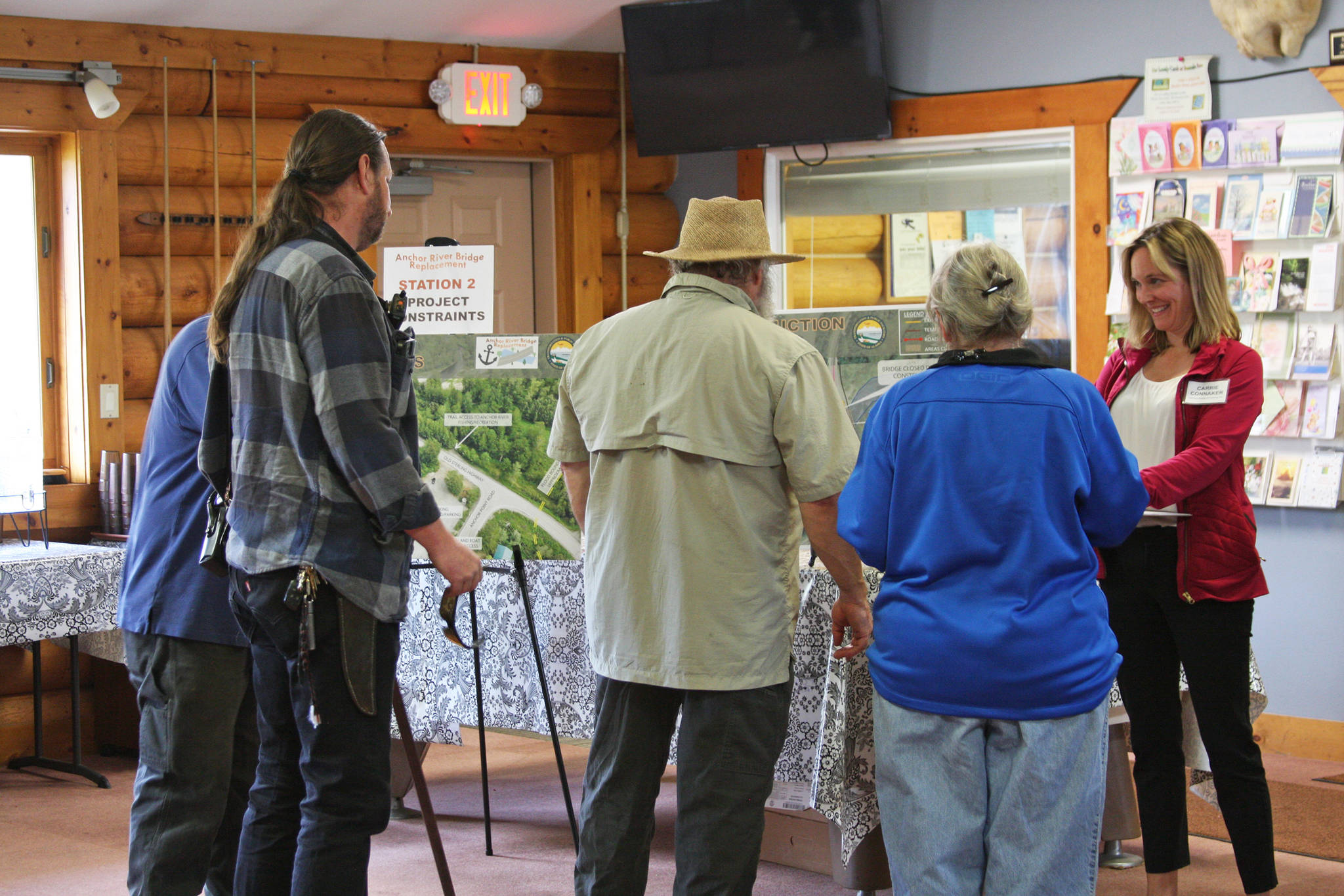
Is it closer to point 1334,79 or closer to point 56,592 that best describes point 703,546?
point 56,592

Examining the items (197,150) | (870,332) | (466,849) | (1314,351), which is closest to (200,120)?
(197,150)

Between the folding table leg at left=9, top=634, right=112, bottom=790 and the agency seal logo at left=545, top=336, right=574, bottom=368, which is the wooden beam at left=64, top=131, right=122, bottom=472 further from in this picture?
the agency seal logo at left=545, top=336, right=574, bottom=368

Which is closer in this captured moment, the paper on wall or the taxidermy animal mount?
the taxidermy animal mount

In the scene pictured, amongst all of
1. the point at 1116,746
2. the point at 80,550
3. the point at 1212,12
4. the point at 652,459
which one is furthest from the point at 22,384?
the point at 1212,12

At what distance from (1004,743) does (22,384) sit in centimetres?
402

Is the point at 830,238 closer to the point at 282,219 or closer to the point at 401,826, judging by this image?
the point at 401,826

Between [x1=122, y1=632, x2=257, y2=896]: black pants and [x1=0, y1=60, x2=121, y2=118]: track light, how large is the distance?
113 inches

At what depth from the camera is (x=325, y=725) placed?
69.6 inches

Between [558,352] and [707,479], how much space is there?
1007 mm

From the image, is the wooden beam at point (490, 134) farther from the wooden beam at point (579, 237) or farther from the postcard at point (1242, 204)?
the postcard at point (1242, 204)

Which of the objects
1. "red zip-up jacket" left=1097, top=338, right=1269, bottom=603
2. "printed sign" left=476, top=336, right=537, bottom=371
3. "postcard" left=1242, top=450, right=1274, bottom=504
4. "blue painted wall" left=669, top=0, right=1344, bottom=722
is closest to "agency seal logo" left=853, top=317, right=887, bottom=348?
"red zip-up jacket" left=1097, top=338, right=1269, bottom=603

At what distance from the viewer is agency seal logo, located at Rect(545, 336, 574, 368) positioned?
2934 mm

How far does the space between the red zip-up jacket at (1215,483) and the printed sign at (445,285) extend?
1764mm

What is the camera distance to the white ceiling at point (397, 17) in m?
4.52
